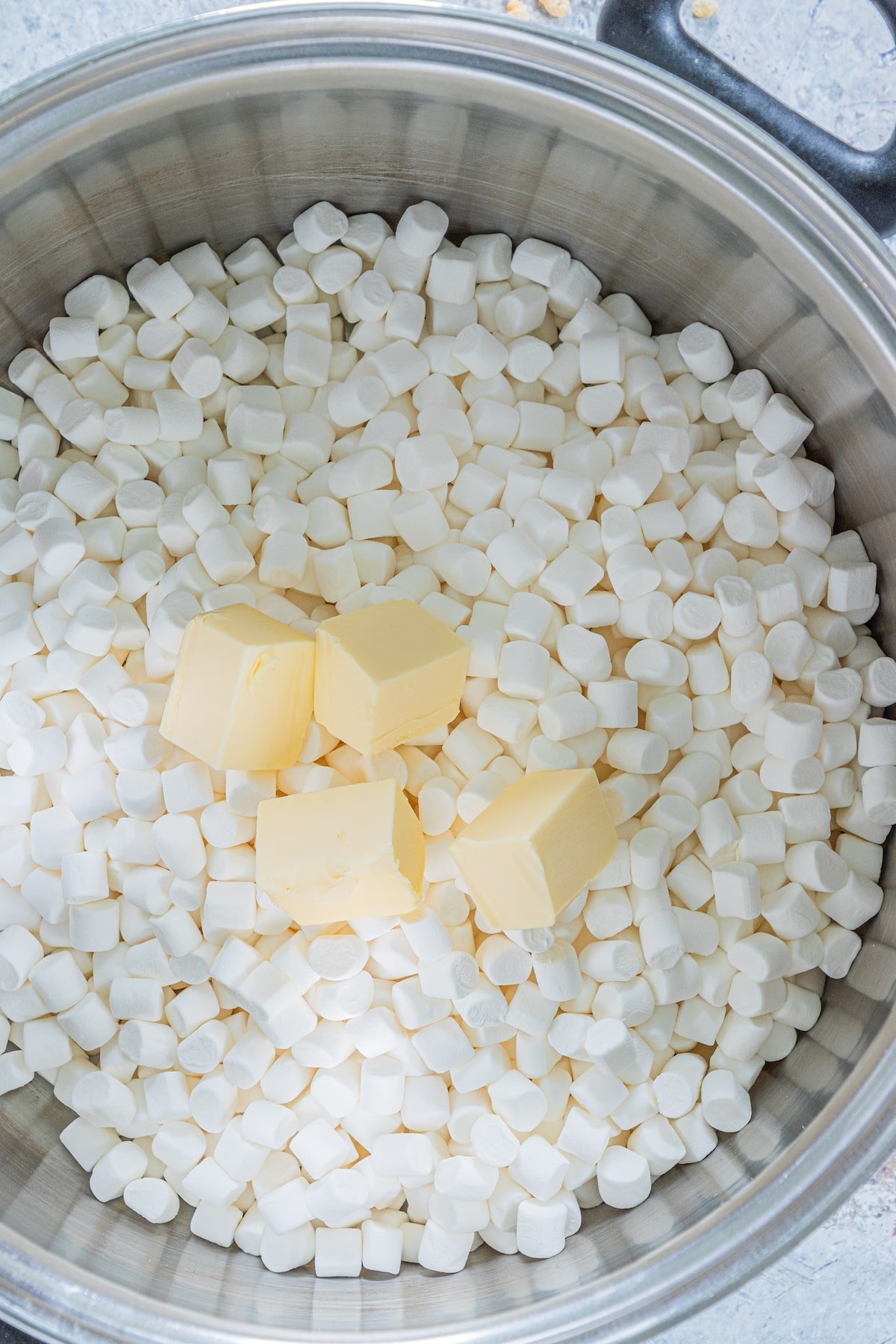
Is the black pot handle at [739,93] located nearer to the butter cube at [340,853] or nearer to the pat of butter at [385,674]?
the pat of butter at [385,674]

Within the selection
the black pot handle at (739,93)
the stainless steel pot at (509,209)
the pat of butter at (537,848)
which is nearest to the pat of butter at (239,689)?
the pat of butter at (537,848)

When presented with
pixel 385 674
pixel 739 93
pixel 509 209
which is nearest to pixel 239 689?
pixel 385 674

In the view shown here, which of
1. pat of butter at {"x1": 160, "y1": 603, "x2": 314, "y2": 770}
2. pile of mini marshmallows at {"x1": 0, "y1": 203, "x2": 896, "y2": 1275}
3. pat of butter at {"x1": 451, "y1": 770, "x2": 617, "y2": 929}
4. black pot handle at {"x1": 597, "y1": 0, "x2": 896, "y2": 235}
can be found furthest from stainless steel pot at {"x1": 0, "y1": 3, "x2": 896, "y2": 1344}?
pat of butter at {"x1": 160, "y1": 603, "x2": 314, "y2": 770}

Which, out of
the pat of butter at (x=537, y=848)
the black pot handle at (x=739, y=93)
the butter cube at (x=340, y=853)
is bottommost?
the butter cube at (x=340, y=853)

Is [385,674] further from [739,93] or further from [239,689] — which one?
[739,93]

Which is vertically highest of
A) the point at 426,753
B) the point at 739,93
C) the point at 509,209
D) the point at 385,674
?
the point at 739,93

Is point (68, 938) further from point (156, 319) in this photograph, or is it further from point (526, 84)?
point (526, 84)

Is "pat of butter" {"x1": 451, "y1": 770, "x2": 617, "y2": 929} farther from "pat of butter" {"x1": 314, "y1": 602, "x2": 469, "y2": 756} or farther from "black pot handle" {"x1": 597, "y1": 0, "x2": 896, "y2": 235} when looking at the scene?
"black pot handle" {"x1": 597, "y1": 0, "x2": 896, "y2": 235}
